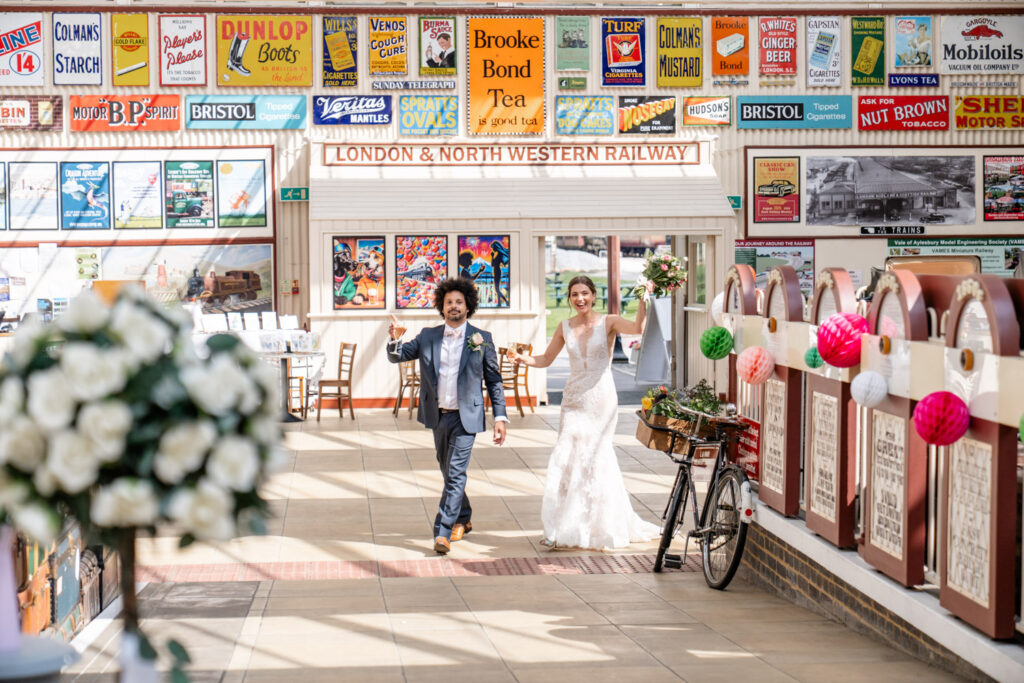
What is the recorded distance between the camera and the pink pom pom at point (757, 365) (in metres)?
6.41

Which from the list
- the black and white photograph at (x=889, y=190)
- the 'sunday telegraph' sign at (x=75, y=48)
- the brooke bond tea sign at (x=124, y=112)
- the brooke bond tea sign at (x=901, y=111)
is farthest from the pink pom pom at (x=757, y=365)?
the 'sunday telegraph' sign at (x=75, y=48)

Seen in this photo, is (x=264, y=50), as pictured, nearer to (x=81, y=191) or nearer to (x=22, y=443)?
(x=81, y=191)

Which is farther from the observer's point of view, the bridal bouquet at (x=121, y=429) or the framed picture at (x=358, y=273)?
the framed picture at (x=358, y=273)

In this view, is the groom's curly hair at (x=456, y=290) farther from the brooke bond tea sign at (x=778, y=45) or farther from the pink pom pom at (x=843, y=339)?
the brooke bond tea sign at (x=778, y=45)

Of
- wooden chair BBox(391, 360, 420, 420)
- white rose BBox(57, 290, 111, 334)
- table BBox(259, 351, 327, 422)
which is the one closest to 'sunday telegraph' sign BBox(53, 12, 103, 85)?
table BBox(259, 351, 327, 422)

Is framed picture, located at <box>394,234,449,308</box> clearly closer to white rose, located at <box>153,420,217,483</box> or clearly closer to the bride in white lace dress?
the bride in white lace dress

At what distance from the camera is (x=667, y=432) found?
673 cm

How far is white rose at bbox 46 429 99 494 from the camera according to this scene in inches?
83.6

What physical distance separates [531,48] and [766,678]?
38.9 ft

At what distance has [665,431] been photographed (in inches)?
265

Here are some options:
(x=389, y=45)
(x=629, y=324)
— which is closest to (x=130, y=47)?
(x=389, y=45)

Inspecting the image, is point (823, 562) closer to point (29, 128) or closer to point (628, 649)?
point (628, 649)

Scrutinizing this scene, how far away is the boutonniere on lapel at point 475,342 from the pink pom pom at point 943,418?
129 inches

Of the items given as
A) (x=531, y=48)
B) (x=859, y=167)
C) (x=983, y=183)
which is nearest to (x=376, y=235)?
(x=531, y=48)
